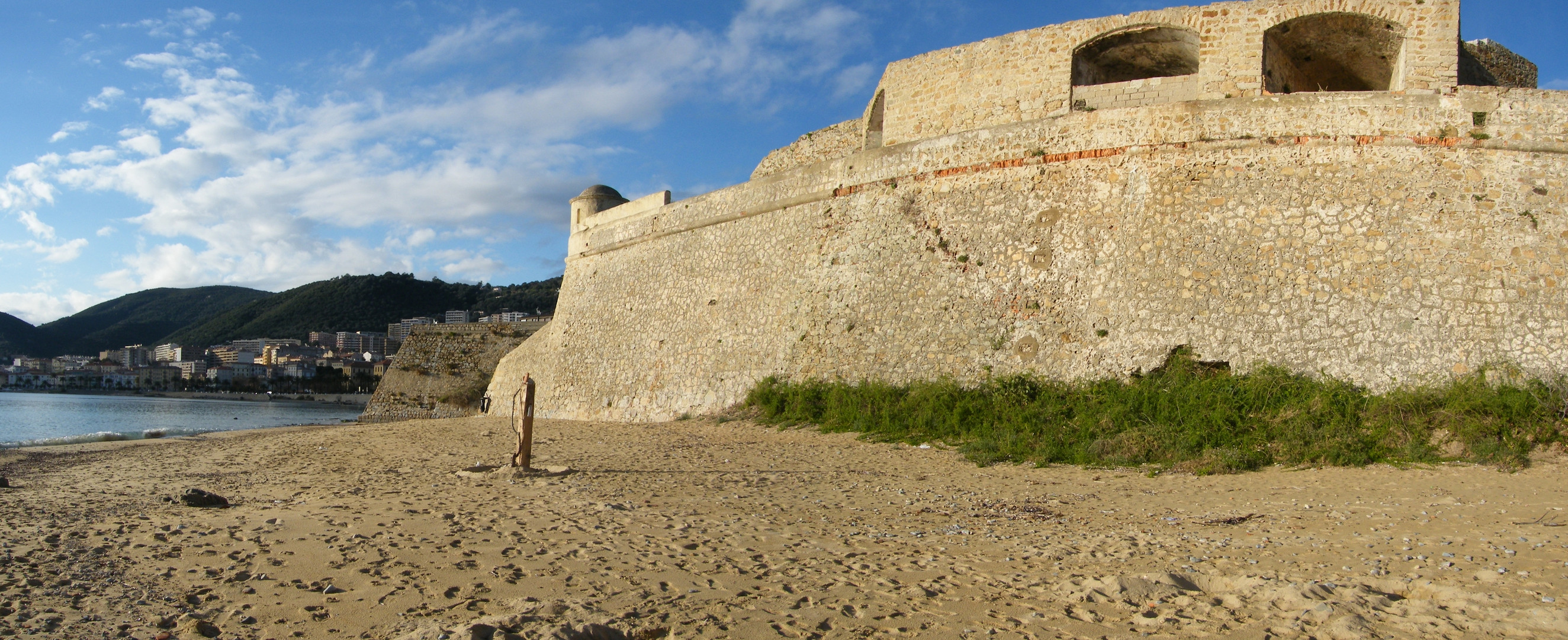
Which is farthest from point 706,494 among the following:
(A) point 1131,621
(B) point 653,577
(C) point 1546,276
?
(C) point 1546,276

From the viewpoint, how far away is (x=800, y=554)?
536 cm

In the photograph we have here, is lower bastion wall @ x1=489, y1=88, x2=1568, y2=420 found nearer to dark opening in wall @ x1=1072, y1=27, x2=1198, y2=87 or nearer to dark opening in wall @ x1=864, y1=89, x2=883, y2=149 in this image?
dark opening in wall @ x1=864, y1=89, x2=883, y2=149

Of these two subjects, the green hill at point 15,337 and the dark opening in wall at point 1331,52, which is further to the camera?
the green hill at point 15,337

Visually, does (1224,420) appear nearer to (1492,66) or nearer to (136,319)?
(1492,66)

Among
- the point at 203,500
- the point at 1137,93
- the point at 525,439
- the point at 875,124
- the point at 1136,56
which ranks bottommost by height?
the point at 203,500

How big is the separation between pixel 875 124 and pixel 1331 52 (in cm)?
714

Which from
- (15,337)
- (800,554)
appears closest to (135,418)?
(800,554)

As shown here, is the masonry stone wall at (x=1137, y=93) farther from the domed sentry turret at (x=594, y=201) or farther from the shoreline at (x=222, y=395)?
the shoreline at (x=222, y=395)

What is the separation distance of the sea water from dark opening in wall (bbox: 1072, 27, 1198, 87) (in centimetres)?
2062

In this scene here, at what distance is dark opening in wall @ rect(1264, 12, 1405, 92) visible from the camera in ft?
36.8

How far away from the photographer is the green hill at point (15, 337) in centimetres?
9369

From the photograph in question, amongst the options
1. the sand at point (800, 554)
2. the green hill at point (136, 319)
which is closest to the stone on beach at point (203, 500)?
the sand at point (800, 554)

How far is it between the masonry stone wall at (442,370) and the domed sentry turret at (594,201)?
8245 millimetres

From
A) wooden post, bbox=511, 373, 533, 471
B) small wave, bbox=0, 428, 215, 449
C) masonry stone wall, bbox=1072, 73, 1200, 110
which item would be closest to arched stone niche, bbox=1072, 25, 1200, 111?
masonry stone wall, bbox=1072, 73, 1200, 110
